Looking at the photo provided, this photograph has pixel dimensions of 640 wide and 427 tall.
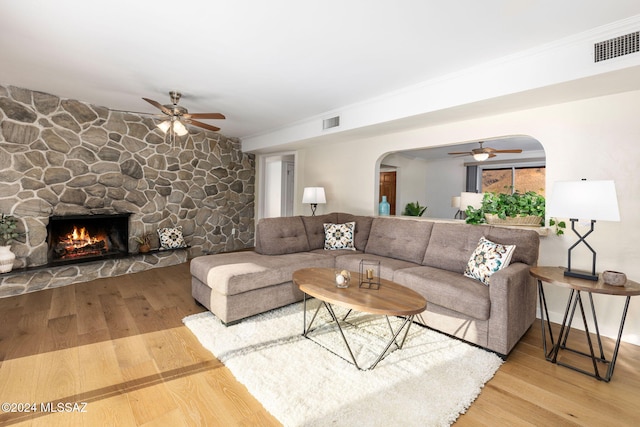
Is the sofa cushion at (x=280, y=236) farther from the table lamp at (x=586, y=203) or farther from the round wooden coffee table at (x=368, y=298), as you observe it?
the table lamp at (x=586, y=203)

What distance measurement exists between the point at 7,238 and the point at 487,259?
5410 mm

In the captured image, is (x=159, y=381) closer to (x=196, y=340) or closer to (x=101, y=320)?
(x=196, y=340)

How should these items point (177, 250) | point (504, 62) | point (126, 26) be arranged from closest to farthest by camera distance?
1. point (126, 26)
2. point (504, 62)
3. point (177, 250)

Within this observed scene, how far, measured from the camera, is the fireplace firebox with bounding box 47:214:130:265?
13.9 feet

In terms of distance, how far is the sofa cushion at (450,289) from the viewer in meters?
2.40

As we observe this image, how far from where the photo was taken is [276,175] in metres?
6.95

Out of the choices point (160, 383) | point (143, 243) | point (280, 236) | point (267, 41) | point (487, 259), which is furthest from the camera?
point (143, 243)

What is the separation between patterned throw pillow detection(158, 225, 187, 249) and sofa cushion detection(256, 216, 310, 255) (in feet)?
7.06

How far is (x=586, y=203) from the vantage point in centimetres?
215

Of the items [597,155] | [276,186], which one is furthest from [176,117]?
[597,155]

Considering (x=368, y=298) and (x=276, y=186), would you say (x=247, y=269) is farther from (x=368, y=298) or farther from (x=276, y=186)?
(x=276, y=186)

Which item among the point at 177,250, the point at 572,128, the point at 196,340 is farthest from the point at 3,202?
the point at 572,128

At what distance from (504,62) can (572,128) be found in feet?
3.17

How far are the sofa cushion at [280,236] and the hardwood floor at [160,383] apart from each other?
125 cm
